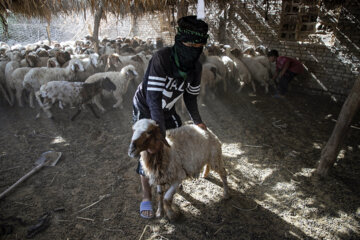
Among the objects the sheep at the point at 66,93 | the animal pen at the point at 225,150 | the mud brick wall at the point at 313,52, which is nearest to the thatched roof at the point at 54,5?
the animal pen at the point at 225,150

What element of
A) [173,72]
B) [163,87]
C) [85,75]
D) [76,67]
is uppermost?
[173,72]

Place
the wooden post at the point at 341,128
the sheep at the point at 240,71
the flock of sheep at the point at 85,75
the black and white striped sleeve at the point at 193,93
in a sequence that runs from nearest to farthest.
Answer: the black and white striped sleeve at the point at 193,93 < the wooden post at the point at 341,128 < the flock of sheep at the point at 85,75 < the sheep at the point at 240,71

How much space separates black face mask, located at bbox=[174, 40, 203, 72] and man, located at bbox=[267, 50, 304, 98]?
6.16 meters

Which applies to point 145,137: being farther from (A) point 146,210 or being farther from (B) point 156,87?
(A) point 146,210

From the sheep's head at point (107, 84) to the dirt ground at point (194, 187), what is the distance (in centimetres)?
102

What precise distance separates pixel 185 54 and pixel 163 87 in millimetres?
358

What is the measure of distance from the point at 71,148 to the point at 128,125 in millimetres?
1392

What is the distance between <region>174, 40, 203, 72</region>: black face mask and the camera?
1.96 metres

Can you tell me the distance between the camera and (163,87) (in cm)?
202

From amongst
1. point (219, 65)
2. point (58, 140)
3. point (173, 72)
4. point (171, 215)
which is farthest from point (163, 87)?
point (219, 65)

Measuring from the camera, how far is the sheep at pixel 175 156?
7.21ft

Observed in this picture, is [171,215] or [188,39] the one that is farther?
[171,215]

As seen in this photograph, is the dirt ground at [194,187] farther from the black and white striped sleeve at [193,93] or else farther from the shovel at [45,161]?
the black and white striped sleeve at [193,93]

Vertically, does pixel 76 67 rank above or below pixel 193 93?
below
